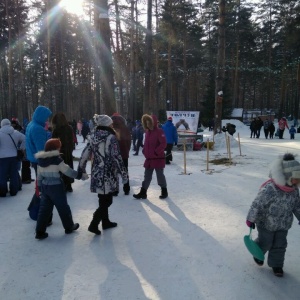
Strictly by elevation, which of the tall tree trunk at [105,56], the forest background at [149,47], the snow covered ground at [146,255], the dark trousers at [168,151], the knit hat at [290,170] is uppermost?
the forest background at [149,47]

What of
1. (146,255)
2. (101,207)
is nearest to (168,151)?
(101,207)

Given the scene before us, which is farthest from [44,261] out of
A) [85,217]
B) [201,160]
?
[201,160]

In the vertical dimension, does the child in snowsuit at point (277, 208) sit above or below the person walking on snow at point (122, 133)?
below

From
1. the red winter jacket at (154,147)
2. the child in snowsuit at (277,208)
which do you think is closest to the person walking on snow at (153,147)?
the red winter jacket at (154,147)

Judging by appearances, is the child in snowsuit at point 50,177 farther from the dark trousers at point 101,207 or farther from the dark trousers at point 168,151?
the dark trousers at point 168,151

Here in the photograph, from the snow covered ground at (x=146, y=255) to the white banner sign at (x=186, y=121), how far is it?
354 inches

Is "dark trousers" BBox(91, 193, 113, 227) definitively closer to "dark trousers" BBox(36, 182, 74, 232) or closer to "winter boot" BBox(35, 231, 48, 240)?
"dark trousers" BBox(36, 182, 74, 232)

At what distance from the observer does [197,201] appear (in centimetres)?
600

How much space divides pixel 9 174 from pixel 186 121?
406 inches

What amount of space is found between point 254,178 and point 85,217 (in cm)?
468

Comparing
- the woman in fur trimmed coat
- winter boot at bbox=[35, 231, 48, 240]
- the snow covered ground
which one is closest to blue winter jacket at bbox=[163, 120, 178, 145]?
the snow covered ground

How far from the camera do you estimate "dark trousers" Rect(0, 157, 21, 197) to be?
6348 mm

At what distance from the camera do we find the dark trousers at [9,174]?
6.35 meters

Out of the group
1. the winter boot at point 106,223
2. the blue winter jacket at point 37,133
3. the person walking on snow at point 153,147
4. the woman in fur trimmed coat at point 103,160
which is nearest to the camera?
the woman in fur trimmed coat at point 103,160
